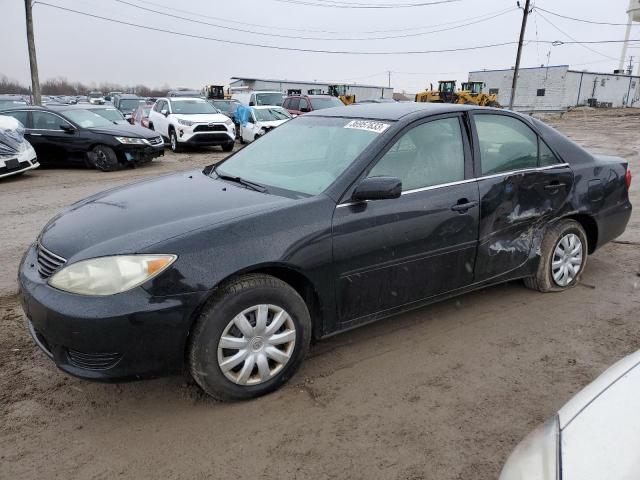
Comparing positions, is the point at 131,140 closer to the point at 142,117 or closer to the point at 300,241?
the point at 142,117

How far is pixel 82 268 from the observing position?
2.49m

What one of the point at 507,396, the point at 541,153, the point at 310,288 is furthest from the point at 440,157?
the point at 507,396

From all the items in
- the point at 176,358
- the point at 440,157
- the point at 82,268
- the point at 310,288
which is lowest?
the point at 176,358

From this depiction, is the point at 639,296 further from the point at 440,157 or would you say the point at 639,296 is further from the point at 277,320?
the point at 277,320

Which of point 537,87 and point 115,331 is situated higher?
point 537,87

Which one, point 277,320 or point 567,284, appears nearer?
point 277,320

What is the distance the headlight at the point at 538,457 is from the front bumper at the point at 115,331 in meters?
1.58

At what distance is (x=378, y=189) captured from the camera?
9.52ft

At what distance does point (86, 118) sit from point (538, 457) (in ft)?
42.1

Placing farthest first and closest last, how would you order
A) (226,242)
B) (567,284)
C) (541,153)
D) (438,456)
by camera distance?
1. (567,284)
2. (541,153)
3. (226,242)
4. (438,456)

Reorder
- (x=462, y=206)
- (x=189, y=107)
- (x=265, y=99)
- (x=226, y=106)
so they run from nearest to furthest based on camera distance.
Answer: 1. (x=462, y=206)
2. (x=189, y=107)
3. (x=226, y=106)
4. (x=265, y=99)

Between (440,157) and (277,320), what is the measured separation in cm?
165

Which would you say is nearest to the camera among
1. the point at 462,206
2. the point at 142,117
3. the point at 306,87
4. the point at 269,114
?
the point at 462,206

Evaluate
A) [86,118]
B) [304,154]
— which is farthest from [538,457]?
[86,118]
